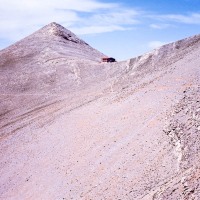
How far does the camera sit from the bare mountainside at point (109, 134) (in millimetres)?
12391

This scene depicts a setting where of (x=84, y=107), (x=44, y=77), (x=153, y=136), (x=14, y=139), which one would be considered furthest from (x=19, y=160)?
(x=44, y=77)

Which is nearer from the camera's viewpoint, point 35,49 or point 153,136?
point 153,136

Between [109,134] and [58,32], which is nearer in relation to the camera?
→ [109,134]

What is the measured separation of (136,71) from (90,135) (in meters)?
12.6

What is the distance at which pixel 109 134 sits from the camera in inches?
710

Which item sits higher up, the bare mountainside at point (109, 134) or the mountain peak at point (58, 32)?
the mountain peak at point (58, 32)

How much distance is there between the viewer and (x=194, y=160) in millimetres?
11180

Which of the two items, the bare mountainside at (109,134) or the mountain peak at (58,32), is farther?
the mountain peak at (58,32)

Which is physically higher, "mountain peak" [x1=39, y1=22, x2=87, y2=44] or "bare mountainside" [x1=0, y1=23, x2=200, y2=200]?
"mountain peak" [x1=39, y1=22, x2=87, y2=44]

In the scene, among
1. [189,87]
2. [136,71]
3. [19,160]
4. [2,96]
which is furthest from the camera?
[2,96]

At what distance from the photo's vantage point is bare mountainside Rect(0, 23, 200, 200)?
12391 millimetres

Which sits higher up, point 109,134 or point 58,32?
point 58,32

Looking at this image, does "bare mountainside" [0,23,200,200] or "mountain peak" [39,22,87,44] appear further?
"mountain peak" [39,22,87,44]

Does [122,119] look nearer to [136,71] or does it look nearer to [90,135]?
[90,135]
